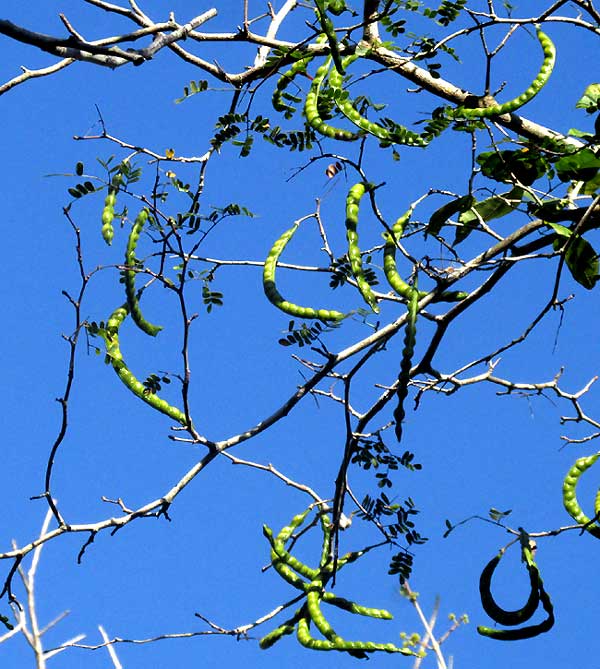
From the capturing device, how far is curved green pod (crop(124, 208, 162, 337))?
372 centimetres

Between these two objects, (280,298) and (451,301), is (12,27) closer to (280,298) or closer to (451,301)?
(280,298)

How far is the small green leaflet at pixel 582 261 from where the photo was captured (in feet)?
12.4

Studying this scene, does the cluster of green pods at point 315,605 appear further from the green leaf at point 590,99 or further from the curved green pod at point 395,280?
the green leaf at point 590,99

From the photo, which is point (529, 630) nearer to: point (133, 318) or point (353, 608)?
point (353, 608)

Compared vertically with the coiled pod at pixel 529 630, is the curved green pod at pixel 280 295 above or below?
above

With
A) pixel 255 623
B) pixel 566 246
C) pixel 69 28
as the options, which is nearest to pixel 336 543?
pixel 255 623

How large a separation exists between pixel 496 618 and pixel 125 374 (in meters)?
1.46

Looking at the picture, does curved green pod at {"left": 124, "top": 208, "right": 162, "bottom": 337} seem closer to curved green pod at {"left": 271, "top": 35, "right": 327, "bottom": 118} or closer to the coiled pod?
curved green pod at {"left": 271, "top": 35, "right": 327, "bottom": 118}

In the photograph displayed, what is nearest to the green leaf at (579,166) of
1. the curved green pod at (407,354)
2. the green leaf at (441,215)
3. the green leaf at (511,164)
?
the green leaf at (511,164)

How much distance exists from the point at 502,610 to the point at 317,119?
1723mm

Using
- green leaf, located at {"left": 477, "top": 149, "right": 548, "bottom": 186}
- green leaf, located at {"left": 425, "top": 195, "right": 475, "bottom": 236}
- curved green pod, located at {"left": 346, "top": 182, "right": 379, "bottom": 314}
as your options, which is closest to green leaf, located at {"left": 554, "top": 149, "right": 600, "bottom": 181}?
green leaf, located at {"left": 477, "top": 149, "right": 548, "bottom": 186}

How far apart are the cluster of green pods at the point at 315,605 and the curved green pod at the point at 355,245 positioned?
2.71 ft

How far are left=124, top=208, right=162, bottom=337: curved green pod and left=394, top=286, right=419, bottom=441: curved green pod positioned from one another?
0.97 meters

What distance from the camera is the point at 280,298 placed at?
366 centimetres
